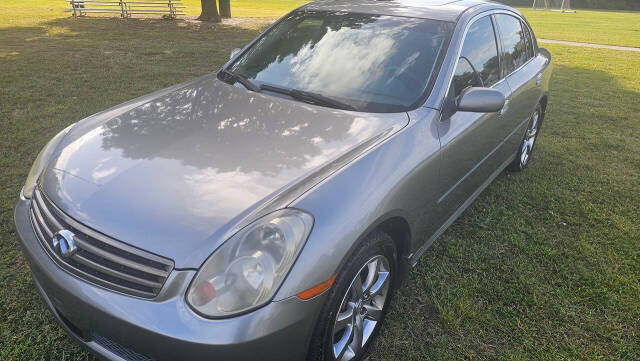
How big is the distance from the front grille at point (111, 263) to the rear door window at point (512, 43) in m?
3.14

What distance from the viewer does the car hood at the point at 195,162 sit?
64.8 inches

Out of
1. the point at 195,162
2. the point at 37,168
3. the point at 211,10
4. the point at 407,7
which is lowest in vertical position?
Answer: the point at 37,168

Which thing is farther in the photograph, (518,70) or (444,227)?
(518,70)

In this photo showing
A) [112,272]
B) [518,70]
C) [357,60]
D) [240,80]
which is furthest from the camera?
[518,70]

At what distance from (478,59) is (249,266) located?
7.73ft

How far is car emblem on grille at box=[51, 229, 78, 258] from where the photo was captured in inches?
66.4

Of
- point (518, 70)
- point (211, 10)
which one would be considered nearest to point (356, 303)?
point (518, 70)

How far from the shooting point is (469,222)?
3475 mm

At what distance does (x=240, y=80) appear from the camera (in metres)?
2.96

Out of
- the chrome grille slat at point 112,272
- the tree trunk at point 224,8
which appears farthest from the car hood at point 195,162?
the tree trunk at point 224,8

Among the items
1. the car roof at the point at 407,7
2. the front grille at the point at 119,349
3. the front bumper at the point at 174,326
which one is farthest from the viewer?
the car roof at the point at 407,7

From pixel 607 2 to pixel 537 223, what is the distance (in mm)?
61909

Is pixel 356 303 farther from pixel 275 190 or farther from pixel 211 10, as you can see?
pixel 211 10

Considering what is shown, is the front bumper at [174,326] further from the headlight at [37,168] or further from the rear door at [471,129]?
the rear door at [471,129]
